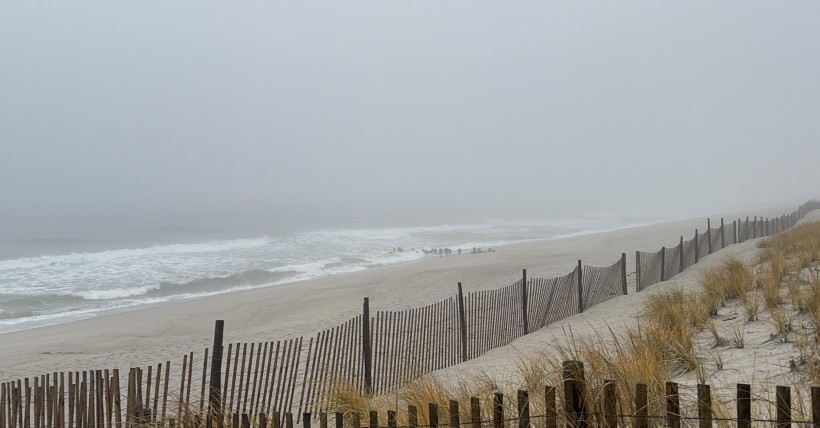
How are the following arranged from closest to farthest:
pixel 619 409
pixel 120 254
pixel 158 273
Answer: pixel 619 409, pixel 158 273, pixel 120 254

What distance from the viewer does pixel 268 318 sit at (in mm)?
18000

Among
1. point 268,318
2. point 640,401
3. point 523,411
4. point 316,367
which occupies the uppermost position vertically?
point 640,401

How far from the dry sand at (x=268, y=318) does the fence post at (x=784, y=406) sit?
13.6 ft

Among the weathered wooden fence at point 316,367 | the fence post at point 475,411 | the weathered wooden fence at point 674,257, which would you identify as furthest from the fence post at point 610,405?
the weathered wooden fence at point 674,257

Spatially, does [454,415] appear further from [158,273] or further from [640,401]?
[158,273]

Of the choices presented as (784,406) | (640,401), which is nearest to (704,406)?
(640,401)

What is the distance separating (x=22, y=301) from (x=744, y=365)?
88.9 ft

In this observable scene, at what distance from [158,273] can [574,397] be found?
3384 cm

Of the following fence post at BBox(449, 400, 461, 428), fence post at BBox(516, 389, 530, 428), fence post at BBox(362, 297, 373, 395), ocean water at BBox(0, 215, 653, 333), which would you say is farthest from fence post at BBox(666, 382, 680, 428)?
ocean water at BBox(0, 215, 653, 333)

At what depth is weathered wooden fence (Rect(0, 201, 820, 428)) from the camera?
5211mm

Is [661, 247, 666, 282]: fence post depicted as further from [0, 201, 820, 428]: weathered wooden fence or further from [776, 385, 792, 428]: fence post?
[776, 385, 792, 428]: fence post

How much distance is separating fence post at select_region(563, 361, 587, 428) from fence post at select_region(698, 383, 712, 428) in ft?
2.00

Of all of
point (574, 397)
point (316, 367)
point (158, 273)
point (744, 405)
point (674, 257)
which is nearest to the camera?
point (744, 405)

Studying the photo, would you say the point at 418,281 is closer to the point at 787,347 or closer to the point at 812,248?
the point at 812,248
